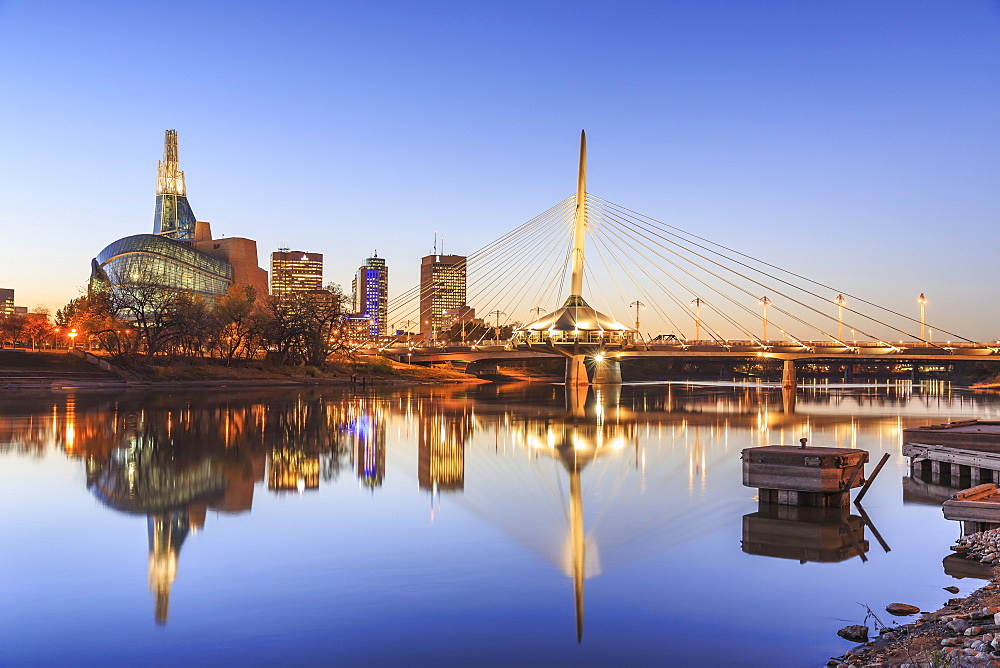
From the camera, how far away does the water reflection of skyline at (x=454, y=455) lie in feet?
60.9

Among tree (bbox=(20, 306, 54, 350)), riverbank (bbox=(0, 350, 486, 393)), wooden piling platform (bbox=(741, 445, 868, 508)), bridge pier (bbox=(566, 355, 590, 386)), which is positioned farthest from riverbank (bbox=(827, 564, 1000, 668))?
tree (bbox=(20, 306, 54, 350))

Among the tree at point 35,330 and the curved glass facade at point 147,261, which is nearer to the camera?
the tree at point 35,330

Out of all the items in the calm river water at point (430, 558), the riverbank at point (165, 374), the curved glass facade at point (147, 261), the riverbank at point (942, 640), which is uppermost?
the curved glass facade at point (147, 261)

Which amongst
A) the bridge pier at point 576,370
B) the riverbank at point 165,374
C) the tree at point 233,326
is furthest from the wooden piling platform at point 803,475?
the tree at point 233,326

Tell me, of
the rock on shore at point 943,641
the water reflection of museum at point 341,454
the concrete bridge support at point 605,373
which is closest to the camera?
the rock on shore at point 943,641

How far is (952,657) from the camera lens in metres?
9.09


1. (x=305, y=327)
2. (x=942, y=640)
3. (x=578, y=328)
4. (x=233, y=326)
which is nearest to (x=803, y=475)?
(x=942, y=640)

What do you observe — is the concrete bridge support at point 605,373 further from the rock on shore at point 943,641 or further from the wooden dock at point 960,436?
the rock on shore at point 943,641

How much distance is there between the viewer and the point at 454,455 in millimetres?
32812

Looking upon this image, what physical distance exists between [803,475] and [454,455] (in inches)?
627

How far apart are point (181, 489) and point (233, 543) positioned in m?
7.04

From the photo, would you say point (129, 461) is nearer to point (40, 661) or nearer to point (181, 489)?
point (181, 489)

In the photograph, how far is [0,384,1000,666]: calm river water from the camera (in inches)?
437

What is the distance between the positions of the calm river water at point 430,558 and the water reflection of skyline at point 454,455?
15cm
